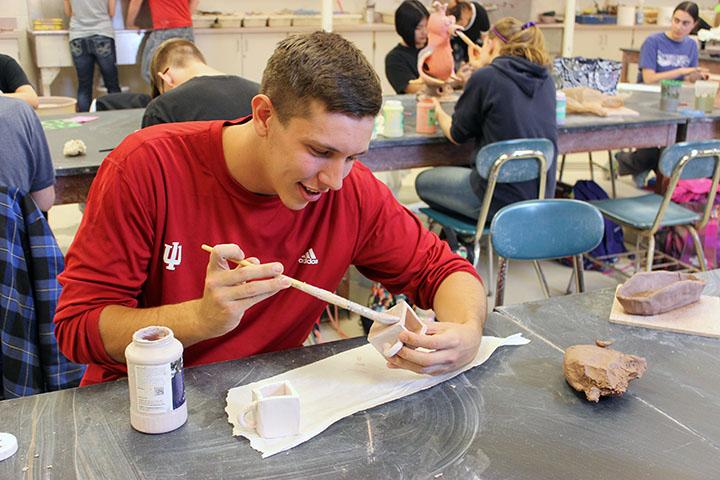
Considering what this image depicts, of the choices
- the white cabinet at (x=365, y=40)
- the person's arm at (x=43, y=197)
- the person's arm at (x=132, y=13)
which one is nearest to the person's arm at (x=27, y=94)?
the person's arm at (x=43, y=197)

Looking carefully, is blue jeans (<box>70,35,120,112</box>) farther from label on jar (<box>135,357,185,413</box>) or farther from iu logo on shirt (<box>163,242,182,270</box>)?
label on jar (<box>135,357,185,413</box>)

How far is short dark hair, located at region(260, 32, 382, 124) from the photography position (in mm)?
1272

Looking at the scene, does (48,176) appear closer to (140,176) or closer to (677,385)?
(140,176)

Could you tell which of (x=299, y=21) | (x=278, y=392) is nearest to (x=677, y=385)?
(x=278, y=392)

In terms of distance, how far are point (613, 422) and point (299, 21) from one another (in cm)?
630

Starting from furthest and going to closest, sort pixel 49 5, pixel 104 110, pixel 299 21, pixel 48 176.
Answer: pixel 299 21, pixel 49 5, pixel 104 110, pixel 48 176

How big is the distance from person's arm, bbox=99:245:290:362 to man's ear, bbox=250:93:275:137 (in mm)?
272

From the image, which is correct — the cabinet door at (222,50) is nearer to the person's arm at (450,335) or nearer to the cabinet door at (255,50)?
the cabinet door at (255,50)

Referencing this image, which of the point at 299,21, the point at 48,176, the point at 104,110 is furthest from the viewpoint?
the point at 299,21

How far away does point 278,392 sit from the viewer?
121 centimetres

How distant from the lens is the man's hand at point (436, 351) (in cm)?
134

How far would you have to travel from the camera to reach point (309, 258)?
5.12 feet

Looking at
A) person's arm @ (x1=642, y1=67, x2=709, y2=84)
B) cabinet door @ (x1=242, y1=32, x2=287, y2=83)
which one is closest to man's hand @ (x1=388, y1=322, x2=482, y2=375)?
person's arm @ (x1=642, y1=67, x2=709, y2=84)

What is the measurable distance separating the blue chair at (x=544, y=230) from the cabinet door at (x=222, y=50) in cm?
502
